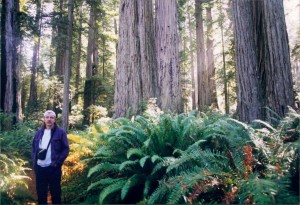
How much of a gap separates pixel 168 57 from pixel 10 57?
821cm

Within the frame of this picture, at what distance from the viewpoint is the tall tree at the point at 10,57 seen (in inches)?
503

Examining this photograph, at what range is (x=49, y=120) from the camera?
4.99 metres

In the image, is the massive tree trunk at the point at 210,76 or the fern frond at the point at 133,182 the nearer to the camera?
the fern frond at the point at 133,182

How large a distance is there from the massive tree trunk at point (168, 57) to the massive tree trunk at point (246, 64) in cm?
209

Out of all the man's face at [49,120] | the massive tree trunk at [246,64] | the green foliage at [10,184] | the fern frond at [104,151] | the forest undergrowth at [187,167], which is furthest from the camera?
the massive tree trunk at [246,64]

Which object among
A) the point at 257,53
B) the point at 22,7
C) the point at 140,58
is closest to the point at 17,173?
the point at 140,58

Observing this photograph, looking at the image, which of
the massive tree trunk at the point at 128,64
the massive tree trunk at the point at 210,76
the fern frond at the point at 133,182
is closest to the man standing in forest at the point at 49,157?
the fern frond at the point at 133,182

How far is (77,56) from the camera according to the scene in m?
24.7

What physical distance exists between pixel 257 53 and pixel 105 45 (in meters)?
17.6

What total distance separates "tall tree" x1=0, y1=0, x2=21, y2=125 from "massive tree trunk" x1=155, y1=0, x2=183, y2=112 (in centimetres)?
767

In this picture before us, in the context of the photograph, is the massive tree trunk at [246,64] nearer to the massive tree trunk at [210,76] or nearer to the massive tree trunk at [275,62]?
the massive tree trunk at [275,62]

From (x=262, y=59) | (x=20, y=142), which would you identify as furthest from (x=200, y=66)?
(x=20, y=142)

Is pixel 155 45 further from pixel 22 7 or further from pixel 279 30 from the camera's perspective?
pixel 22 7

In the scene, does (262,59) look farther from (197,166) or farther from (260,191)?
(260,191)
